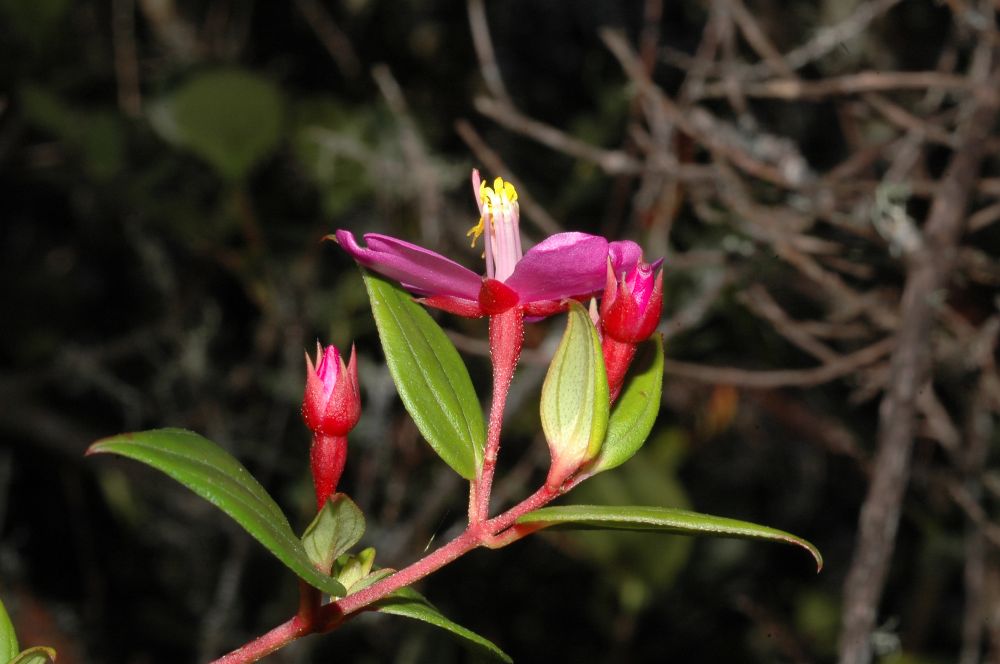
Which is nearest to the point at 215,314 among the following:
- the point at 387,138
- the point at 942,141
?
the point at 387,138

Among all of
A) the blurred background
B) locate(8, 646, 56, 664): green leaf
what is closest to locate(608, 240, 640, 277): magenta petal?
locate(8, 646, 56, 664): green leaf

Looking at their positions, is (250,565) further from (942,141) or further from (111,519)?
(942,141)

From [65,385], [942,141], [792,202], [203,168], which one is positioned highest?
[942,141]

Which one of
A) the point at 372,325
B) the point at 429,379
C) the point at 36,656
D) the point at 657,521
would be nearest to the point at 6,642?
the point at 36,656

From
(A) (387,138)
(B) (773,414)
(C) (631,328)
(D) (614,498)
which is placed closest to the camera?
(C) (631,328)

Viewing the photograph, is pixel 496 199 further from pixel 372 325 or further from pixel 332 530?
pixel 372 325

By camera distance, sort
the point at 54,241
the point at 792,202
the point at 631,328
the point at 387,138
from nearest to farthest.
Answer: the point at 631,328 < the point at 792,202 < the point at 387,138 < the point at 54,241

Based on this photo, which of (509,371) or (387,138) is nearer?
(509,371)

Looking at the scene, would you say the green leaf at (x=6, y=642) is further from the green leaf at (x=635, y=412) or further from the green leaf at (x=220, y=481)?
the green leaf at (x=635, y=412)
